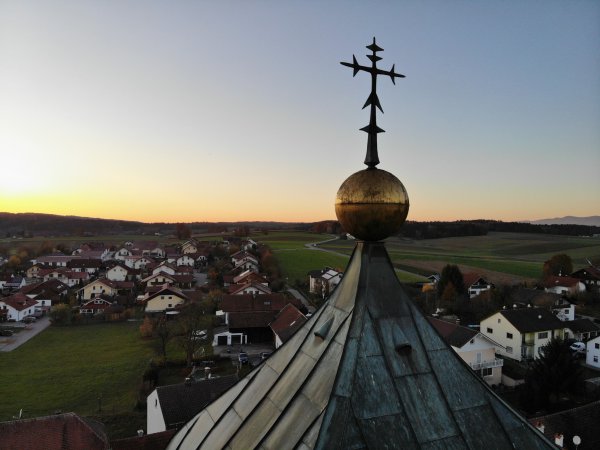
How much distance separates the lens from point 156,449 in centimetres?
1558

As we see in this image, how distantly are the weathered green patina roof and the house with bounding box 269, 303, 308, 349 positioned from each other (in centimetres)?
3004

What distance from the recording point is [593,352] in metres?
31.4

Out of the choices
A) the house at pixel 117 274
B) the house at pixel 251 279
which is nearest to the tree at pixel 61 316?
the house at pixel 251 279

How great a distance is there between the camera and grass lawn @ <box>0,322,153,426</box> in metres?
25.7

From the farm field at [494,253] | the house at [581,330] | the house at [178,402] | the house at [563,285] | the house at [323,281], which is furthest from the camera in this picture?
the farm field at [494,253]

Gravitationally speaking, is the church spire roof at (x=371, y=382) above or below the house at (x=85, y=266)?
above

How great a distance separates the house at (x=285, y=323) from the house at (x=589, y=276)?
4534 centimetres

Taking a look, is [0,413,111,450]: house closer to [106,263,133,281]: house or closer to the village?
the village

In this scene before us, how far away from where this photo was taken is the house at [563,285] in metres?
53.4

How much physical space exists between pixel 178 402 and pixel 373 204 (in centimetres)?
1948

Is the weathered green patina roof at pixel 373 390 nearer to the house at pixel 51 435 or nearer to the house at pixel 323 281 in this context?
the house at pixel 51 435

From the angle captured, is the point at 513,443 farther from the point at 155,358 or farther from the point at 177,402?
the point at 155,358

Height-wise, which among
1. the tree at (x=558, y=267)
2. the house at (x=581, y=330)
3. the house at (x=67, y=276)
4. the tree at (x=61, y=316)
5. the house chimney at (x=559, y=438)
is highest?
the tree at (x=558, y=267)

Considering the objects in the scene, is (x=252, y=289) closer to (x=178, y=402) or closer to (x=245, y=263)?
(x=245, y=263)
